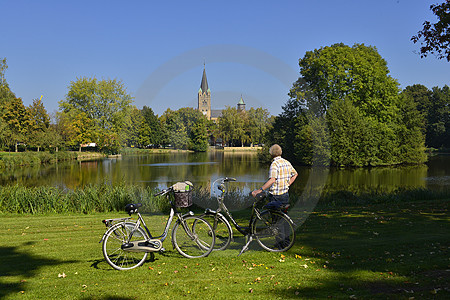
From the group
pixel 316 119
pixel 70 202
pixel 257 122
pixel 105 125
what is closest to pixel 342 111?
pixel 316 119

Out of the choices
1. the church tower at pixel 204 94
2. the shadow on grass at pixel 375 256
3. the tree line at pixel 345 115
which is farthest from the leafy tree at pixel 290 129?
the shadow on grass at pixel 375 256

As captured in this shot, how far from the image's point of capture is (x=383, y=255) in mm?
5668

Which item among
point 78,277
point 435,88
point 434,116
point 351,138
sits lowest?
point 78,277

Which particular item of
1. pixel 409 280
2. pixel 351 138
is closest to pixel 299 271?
pixel 409 280

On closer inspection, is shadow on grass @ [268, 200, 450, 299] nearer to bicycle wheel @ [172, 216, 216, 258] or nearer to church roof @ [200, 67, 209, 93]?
bicycle wheel @ [172, 216, 216, 258]

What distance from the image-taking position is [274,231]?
600 centimetres

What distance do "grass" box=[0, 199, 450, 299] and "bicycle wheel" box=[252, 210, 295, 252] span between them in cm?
19

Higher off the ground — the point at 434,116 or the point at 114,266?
the point at 434,116

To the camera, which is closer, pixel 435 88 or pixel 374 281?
pixel 374 281

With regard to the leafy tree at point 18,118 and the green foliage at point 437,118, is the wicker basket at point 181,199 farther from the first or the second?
the green foliage at point 437,118

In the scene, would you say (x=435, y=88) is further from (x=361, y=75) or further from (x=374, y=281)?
(x=374, y=281)

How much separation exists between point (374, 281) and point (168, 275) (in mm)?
2775

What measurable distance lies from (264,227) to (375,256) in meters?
1.82

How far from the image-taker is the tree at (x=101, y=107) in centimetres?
6097
